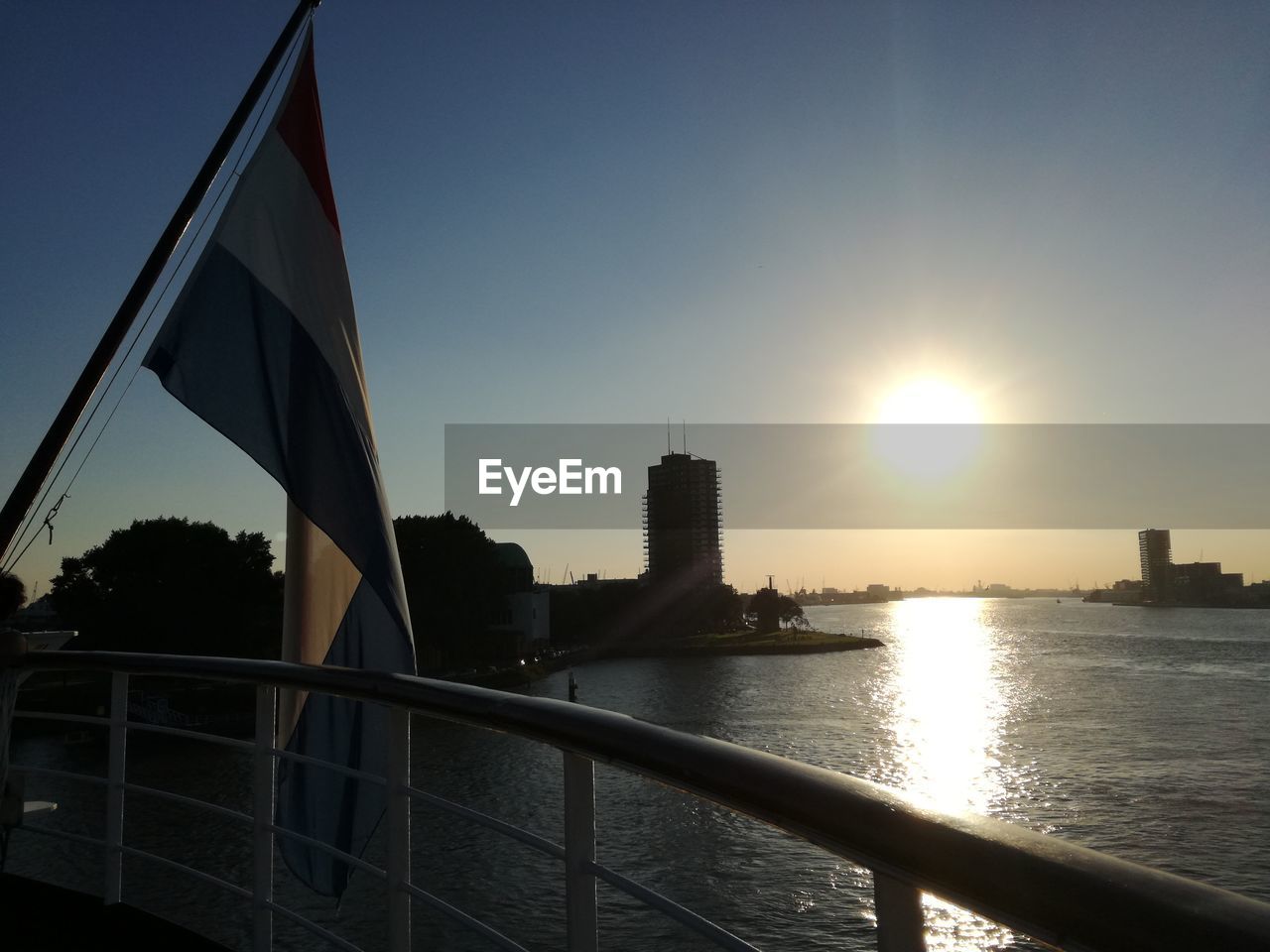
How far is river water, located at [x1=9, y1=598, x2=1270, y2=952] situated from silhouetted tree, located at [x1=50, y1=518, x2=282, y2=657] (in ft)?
17.5

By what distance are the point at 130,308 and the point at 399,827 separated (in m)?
3.09

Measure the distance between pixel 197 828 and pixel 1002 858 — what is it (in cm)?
3058

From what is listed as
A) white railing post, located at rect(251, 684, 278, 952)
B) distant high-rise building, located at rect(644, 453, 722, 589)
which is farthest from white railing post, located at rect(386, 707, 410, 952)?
distant high-rise building, located at rect(644, 453, 722, 589)

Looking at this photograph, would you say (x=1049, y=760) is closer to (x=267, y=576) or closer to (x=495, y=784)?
(x=495, y=784)

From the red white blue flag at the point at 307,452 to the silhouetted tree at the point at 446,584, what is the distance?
5394 cm

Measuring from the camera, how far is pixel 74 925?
2986 mm

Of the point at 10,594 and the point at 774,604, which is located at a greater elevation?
the point at 10,594

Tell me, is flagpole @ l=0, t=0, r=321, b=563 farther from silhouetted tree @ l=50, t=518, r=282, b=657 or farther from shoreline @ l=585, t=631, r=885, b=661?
shoreline @ l=585, t=631, r=885, b=661

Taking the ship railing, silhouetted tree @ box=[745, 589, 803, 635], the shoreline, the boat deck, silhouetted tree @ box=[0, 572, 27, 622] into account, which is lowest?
the shoreline

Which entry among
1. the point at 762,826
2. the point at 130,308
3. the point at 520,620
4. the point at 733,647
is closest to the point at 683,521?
the point at 733,647

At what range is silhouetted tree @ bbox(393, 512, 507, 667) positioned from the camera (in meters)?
57.1

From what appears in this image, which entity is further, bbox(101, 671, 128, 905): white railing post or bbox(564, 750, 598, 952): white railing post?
bbox(101, 671, 128, 905): white railing post

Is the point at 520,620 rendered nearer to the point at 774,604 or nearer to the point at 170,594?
the point at 170,594

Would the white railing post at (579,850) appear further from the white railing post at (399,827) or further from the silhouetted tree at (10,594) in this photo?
the silhouetted tree at (10,594)
